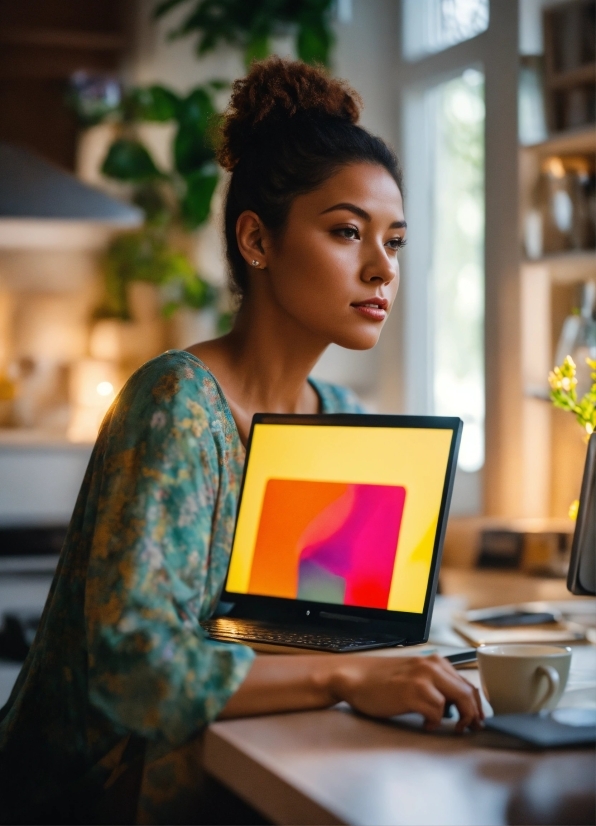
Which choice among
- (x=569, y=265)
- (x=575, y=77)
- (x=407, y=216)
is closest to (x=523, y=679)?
(x=569, y=265)

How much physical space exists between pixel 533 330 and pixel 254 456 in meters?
2.04

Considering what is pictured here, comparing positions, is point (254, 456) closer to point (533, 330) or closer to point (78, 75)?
point (533, 330)

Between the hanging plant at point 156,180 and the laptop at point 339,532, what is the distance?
281 cm

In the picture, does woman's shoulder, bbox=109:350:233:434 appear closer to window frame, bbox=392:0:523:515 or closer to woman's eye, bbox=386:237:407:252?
woman's eye, bbox=386:237:407:252

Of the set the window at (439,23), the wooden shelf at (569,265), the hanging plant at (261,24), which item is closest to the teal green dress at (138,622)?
the wooden shelf at (569,265)

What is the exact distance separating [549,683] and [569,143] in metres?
2.28

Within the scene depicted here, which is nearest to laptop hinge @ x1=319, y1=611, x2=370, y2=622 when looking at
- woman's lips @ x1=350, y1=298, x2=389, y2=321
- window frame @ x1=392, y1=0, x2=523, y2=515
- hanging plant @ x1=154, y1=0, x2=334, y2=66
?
woman's lips @ x1=350, y1=298, x2=389, y2=321

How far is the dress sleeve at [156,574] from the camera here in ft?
3.01

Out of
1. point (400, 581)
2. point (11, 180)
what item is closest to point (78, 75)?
point (11, 180)

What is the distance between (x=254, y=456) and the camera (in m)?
1.26

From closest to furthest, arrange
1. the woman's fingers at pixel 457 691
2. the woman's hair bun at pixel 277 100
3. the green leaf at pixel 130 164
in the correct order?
1. the woman's fingers at pixel 457 691
2. the woman's hair bun at pixel 277 100
3. the green leaf at pixel 130 164

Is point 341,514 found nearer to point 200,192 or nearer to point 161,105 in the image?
point 200,192

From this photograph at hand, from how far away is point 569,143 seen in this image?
9.50 ft

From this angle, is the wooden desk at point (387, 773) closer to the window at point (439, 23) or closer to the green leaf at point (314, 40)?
the window at point (439, 23)
